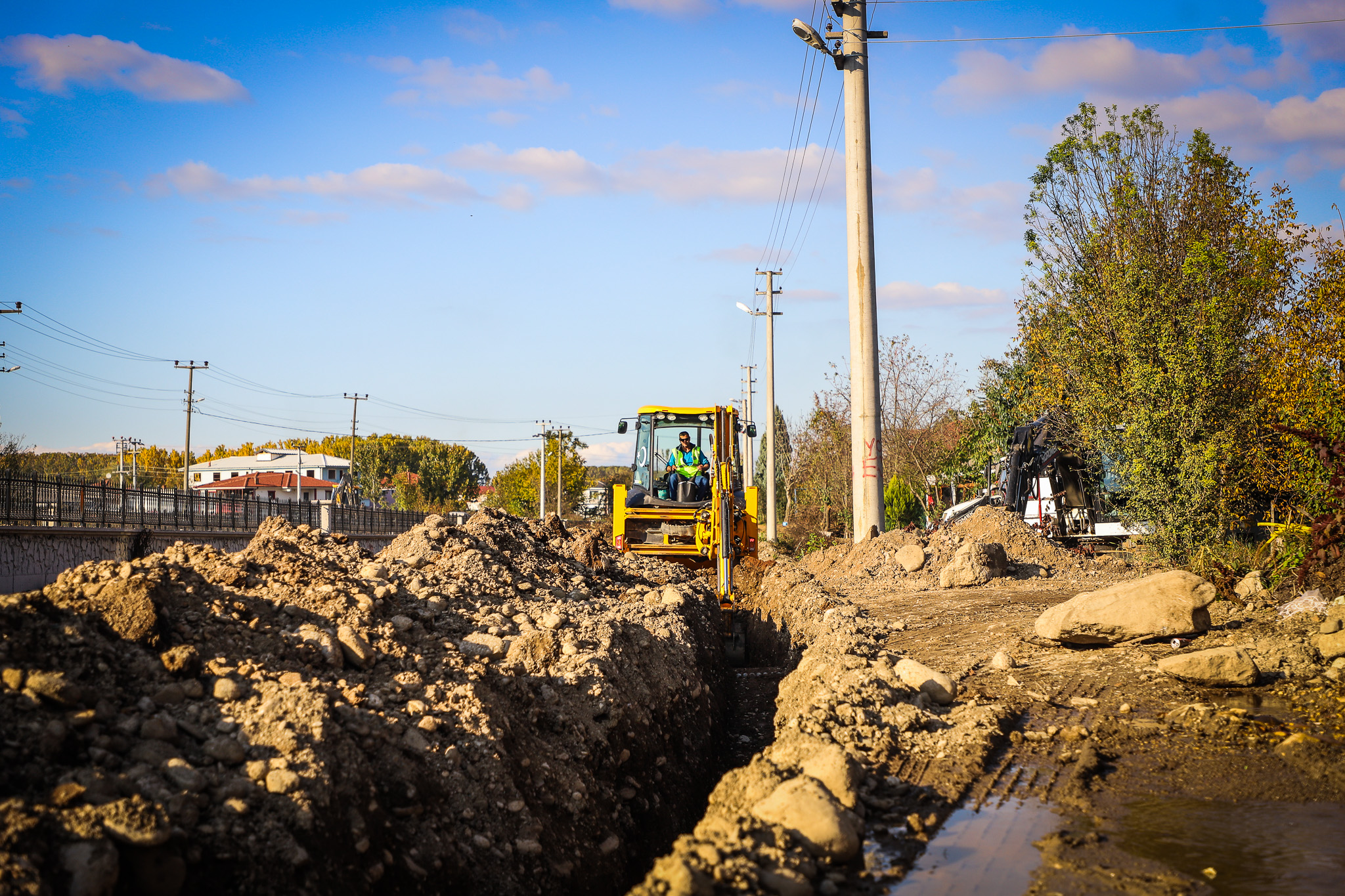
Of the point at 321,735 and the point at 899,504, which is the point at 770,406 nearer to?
the point at 899,504

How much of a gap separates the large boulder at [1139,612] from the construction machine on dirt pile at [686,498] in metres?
5.98

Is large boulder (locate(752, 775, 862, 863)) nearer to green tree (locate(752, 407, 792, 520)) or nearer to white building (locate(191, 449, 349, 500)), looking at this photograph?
green tree (locate(752, 407, 792, 520))

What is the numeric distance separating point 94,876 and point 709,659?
688 cm

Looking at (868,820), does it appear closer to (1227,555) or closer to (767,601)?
(1227,555)

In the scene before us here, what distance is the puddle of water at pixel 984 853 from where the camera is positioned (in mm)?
3664

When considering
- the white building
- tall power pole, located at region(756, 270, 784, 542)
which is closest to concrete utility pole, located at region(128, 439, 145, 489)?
the white building

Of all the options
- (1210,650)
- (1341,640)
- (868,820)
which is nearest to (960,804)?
(868,820)

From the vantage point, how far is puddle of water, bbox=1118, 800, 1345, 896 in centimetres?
362

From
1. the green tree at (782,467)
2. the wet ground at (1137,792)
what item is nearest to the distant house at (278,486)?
the green tree at (782,467)

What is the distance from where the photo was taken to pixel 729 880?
3.33 metres

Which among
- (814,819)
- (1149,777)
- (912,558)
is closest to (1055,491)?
(912,558)

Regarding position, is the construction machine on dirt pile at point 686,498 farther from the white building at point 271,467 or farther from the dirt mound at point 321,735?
the white building at point 271,467

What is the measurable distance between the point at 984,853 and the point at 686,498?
11.3m

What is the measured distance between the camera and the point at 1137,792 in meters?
4.63
